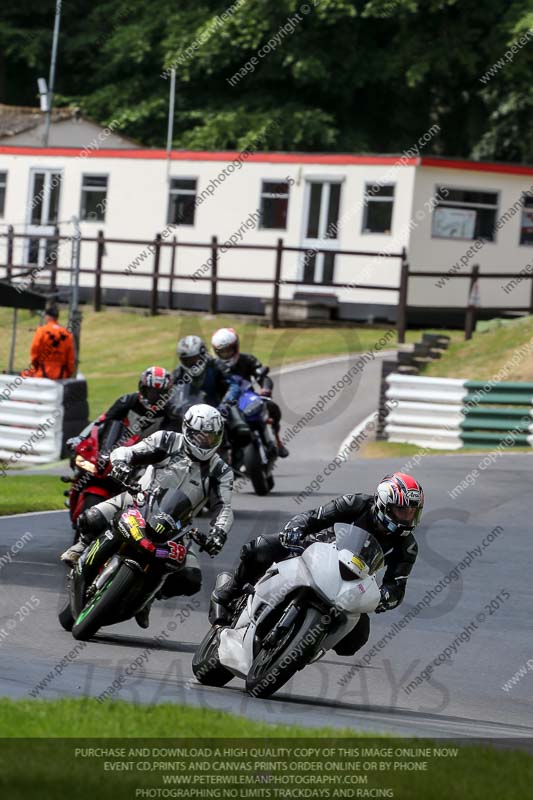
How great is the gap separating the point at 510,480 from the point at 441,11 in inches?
1170

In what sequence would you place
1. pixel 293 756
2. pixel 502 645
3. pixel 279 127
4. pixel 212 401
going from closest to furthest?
pixel 293 756 < pixel 502 645 < pixel 212 401 < pixel 279 127

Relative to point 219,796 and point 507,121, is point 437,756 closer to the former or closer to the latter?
point 219,796

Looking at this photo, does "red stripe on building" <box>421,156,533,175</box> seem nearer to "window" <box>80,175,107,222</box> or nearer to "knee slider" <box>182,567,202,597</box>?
"window" <box>80,175,107,222</box>

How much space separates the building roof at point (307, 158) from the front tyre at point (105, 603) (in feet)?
81.3

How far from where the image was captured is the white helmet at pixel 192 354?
51.3 ft

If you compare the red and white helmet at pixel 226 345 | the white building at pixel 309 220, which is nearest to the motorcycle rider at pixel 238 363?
the red and white helmet at pixel 226 345

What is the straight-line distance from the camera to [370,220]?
3484 cm

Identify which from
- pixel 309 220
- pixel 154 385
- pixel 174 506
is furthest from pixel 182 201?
pixel 174 506

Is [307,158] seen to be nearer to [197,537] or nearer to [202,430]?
[202,430]

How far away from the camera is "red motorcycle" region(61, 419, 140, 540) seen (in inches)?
477

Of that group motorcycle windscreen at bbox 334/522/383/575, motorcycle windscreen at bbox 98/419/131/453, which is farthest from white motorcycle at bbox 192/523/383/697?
motorcycle windscreen at bbox 98/419/131/453

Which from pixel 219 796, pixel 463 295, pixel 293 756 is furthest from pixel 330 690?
pixel 463 295

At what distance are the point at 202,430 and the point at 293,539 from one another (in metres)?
1.59

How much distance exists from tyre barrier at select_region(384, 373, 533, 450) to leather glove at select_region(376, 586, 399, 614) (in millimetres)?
12709
